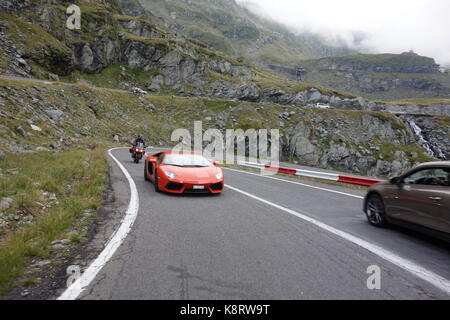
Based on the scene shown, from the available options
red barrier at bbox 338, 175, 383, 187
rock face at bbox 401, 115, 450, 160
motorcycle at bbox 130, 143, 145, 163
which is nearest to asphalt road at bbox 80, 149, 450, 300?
red barrier at bbox 338, 175, 383, 187

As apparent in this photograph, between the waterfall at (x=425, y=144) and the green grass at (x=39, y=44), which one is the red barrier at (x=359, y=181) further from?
the waterfall at (x=425, y=144)

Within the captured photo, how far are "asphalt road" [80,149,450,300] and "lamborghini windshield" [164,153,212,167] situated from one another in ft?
7.51

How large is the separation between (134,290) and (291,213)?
4.52 meters

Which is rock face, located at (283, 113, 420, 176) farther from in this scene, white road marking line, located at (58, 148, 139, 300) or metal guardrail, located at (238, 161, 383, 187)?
white road marking line, located at (58, 148, 139, 300)

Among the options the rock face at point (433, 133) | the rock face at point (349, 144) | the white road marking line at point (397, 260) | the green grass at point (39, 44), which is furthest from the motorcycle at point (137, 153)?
the rock face at point (433, 133)

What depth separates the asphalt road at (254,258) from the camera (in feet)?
10.1

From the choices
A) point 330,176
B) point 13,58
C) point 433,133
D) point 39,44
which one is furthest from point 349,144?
point 39,44

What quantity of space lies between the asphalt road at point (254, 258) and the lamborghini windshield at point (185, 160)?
7.51 ft

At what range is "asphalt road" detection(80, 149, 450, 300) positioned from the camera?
308 centimetres

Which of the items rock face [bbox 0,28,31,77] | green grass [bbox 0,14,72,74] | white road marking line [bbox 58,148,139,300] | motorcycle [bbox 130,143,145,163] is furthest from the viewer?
green grass [bbox 0,14,72,74]

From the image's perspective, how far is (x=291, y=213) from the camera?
22.1 feet

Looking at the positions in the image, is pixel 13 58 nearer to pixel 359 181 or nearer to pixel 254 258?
pixel 359 181
